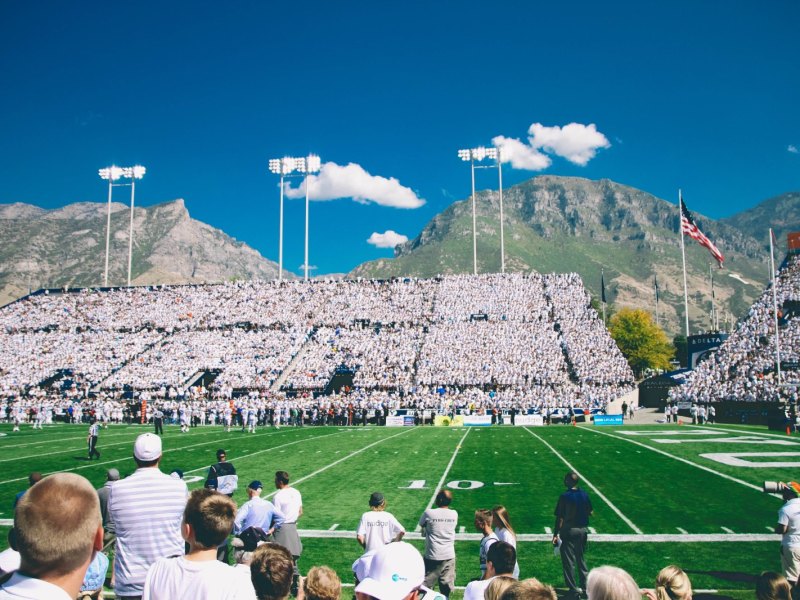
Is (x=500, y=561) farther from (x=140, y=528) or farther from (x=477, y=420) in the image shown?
(x=477, y=420)

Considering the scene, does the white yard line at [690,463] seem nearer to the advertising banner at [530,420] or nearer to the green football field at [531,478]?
the green football field at [531,478]

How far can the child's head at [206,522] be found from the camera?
137 inches

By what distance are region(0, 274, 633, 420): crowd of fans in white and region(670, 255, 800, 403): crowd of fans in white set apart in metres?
5.13

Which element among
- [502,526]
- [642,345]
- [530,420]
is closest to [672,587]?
[502,526]

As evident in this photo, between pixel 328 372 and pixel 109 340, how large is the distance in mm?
21322

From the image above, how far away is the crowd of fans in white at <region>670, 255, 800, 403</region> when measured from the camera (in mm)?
35609

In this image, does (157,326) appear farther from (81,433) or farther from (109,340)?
(81,433)

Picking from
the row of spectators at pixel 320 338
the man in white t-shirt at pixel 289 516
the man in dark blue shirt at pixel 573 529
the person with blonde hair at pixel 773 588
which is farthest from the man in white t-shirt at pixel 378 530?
the row of spectators at pixel 320 338

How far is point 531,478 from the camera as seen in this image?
16.8 m

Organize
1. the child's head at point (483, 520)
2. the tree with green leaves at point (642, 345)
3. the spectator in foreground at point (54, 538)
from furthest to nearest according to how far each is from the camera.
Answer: the tree with green leaves at point (642, 345) → the child's head at point (483, 520) → the spectator in foreground at point (54, 538)

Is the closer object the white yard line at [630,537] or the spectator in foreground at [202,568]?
the spectator in foreground at [202,568]

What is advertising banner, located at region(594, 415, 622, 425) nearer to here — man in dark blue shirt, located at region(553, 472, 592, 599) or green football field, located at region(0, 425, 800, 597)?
green football field, located at region(0, 425, 800, 597)

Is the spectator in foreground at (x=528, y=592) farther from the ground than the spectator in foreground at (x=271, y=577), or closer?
farther from the ground

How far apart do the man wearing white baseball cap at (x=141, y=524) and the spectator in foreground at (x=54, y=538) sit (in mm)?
2564
